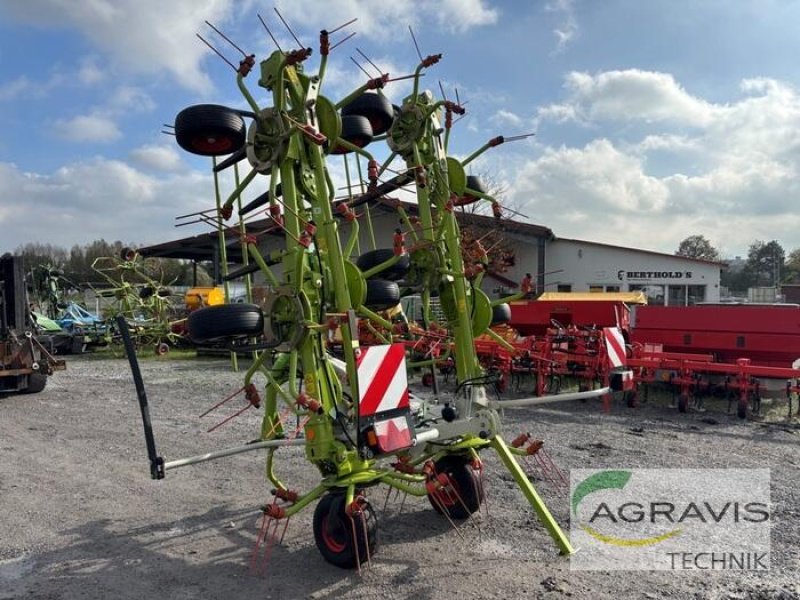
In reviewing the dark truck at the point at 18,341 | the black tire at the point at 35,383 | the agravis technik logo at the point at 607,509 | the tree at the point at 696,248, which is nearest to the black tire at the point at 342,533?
the agravis technik logo at the point at 607,509

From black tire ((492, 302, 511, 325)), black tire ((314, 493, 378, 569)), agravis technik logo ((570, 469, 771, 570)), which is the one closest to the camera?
black tire ((314, 493, 378, 569))

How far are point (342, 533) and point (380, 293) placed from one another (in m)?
1.72

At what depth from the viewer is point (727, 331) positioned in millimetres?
10945

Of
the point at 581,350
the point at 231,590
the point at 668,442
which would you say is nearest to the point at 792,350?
the point at 581,350

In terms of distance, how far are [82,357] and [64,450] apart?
13440mm

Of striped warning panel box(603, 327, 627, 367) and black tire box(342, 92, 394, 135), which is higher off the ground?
black tire box(342, 92, 394, 135)

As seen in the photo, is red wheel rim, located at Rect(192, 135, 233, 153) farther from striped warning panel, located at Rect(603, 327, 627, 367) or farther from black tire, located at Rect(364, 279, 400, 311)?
striped warning panel, located at Rect(603, 327, 627, 367)

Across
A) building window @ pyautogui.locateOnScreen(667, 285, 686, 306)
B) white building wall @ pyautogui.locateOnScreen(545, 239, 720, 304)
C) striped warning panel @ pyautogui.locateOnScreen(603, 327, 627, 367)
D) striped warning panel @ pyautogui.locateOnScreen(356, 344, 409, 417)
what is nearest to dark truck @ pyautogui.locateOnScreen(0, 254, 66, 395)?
striped warning panel @ pyautogui.locateOnScreen(356, 344, 409, 417)

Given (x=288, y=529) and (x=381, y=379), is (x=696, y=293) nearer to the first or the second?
(x=288, y=529)

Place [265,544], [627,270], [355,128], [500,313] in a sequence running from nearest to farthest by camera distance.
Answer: [265,544], [355,128], [500,313], [627,270]

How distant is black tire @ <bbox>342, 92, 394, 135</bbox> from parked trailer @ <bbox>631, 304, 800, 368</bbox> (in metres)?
8.18

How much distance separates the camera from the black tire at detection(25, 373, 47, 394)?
38.7 ft

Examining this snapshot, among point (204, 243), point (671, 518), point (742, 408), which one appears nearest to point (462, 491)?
point (671, 518)

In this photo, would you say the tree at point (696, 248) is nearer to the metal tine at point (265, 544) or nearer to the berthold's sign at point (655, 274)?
the berthold's sign at point (655, 274)
